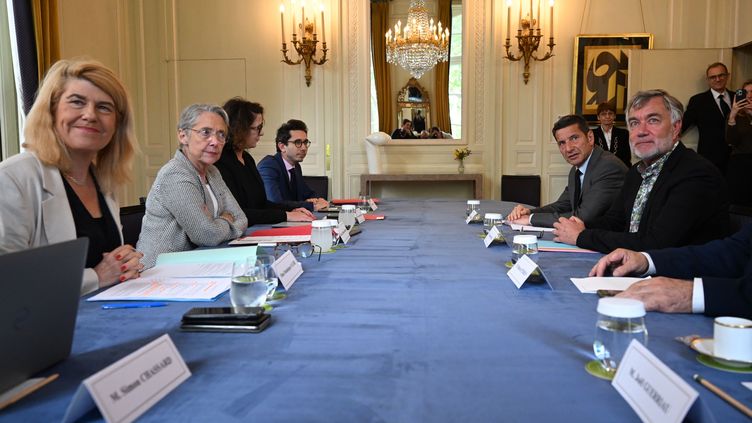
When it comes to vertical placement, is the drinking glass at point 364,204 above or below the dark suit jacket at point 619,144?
below

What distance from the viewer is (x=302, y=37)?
6.52m

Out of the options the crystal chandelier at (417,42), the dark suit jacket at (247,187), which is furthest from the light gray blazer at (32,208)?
the crystal chandelier at (417,42)

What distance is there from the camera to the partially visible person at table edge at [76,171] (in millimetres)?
1543

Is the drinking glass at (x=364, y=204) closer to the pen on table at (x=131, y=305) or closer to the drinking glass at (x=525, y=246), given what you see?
the drinking glass at (x=525, y=246)

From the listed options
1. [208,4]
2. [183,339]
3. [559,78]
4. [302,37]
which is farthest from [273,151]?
[183,339]

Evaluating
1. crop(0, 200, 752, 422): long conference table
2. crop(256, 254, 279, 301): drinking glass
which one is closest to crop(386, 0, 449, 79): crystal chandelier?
crop(0, 200, 752, 422): long conference table

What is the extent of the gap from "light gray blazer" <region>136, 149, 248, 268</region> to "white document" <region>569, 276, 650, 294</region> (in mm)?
1412

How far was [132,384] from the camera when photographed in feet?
2.60

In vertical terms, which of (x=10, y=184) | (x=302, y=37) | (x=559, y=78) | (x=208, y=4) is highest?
(x=208, y=4)

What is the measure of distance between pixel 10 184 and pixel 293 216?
6.24 feet

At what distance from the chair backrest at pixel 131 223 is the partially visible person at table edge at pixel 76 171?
57cm

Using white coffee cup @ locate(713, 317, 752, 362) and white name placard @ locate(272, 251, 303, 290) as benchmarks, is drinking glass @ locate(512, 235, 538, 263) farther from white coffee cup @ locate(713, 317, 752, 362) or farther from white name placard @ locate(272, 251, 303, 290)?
white coffee cup @ locate(713, 317, 752, 362)

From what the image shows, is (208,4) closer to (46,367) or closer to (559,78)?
(559,78)

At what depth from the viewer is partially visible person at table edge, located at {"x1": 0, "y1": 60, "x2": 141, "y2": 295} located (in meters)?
1.54
